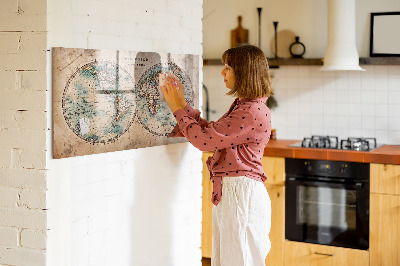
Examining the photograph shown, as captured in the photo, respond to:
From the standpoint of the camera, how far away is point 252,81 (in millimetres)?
2672

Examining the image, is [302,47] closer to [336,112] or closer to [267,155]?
[336,112]

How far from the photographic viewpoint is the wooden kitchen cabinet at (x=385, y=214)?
393cm

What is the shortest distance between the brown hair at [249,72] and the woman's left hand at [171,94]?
11.3 inches

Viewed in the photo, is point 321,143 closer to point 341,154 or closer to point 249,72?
point 341,154

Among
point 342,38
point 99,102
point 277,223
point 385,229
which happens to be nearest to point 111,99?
point 99,102

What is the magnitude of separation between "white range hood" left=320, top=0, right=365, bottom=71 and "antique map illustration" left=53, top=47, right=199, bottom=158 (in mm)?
1729

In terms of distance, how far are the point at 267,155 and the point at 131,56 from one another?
1.96 metres

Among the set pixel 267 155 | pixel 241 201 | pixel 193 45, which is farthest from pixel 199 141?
pixel 267 155

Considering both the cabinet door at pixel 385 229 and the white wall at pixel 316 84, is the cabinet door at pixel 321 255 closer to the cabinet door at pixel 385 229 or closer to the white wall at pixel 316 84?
the cabinet door at pixel 385 229

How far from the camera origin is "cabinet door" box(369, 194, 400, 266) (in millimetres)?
3943

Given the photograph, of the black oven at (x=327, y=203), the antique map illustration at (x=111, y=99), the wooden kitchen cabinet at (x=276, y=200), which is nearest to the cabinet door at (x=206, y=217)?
the wooden kitchen cabinet at (x=276, y=200)

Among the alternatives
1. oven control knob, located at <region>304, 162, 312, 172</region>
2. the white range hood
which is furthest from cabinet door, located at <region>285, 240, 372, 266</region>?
the white range hood

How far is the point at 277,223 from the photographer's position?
4355 mm

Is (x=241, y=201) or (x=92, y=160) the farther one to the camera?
(x=241, y=201)
